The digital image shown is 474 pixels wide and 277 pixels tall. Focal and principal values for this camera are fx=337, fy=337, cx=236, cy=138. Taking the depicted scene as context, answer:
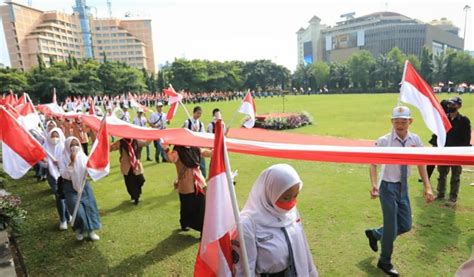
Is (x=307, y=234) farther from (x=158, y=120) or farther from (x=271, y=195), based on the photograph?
(x=158, y=120)

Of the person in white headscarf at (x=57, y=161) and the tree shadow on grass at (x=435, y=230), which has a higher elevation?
the person in white headscarf at (x=57, y=161)

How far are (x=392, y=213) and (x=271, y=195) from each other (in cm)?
221

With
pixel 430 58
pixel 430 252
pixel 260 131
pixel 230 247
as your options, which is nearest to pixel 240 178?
pixel 430 252

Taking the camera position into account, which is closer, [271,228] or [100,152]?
[271,228]

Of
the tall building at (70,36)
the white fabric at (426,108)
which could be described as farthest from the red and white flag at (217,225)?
the tall building at (70,36)

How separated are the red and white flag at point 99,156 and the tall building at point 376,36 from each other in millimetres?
103493

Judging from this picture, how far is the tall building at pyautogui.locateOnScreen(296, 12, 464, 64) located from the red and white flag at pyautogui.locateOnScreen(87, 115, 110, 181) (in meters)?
103

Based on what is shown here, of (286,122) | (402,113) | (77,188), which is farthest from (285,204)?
(286,122)

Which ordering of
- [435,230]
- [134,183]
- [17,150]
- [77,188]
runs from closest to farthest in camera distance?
1. [435,230]
2. [77,188]
3. [17,150]
4. [134,183]

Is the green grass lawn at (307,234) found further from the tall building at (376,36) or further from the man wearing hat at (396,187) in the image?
the tall building at (376,36)

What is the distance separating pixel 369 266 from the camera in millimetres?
4445

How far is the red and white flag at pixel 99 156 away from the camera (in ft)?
15.6

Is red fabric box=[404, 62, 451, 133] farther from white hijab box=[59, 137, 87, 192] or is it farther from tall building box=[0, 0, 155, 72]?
tall building box=[0, 0, 155, 72]

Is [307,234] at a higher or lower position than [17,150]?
lower
